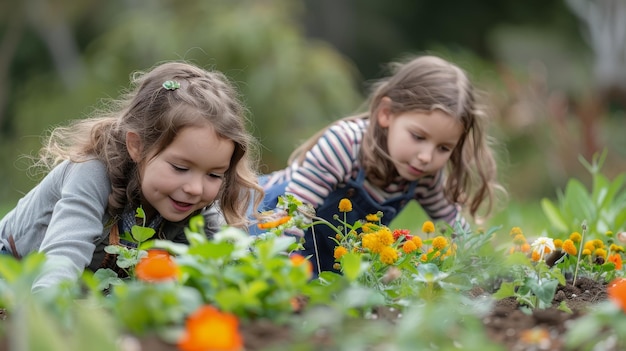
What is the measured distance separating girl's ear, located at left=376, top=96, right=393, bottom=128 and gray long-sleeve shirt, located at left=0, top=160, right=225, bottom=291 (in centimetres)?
105

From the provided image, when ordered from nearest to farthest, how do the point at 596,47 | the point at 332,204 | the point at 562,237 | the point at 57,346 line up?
1. the point at 57,346
2. the point at 562,237
3. the point at 332,204
4. the point at 596,47

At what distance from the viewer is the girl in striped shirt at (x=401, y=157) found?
371cm

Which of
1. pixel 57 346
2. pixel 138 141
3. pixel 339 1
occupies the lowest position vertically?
pixel 57 346

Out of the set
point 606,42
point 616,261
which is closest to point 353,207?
point 616,261

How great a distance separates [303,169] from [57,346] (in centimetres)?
251

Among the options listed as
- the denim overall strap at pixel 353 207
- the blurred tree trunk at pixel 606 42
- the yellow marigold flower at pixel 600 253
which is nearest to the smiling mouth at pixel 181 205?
the denim overall strap at pixel 353 207

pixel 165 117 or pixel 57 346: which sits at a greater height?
pixel 165 117

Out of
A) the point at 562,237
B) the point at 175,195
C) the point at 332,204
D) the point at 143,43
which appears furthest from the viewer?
the point at 143,43

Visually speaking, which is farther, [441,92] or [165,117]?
[441,92]

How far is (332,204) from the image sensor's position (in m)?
3.85

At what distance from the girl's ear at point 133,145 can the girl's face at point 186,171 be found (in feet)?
0.22

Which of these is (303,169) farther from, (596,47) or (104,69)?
(596,47)

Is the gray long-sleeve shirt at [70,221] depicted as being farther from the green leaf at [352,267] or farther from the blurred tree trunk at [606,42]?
the blurred tree trunk at [606,42]

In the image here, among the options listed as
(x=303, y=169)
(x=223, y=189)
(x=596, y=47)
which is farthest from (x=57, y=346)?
(x=596, y=47)
